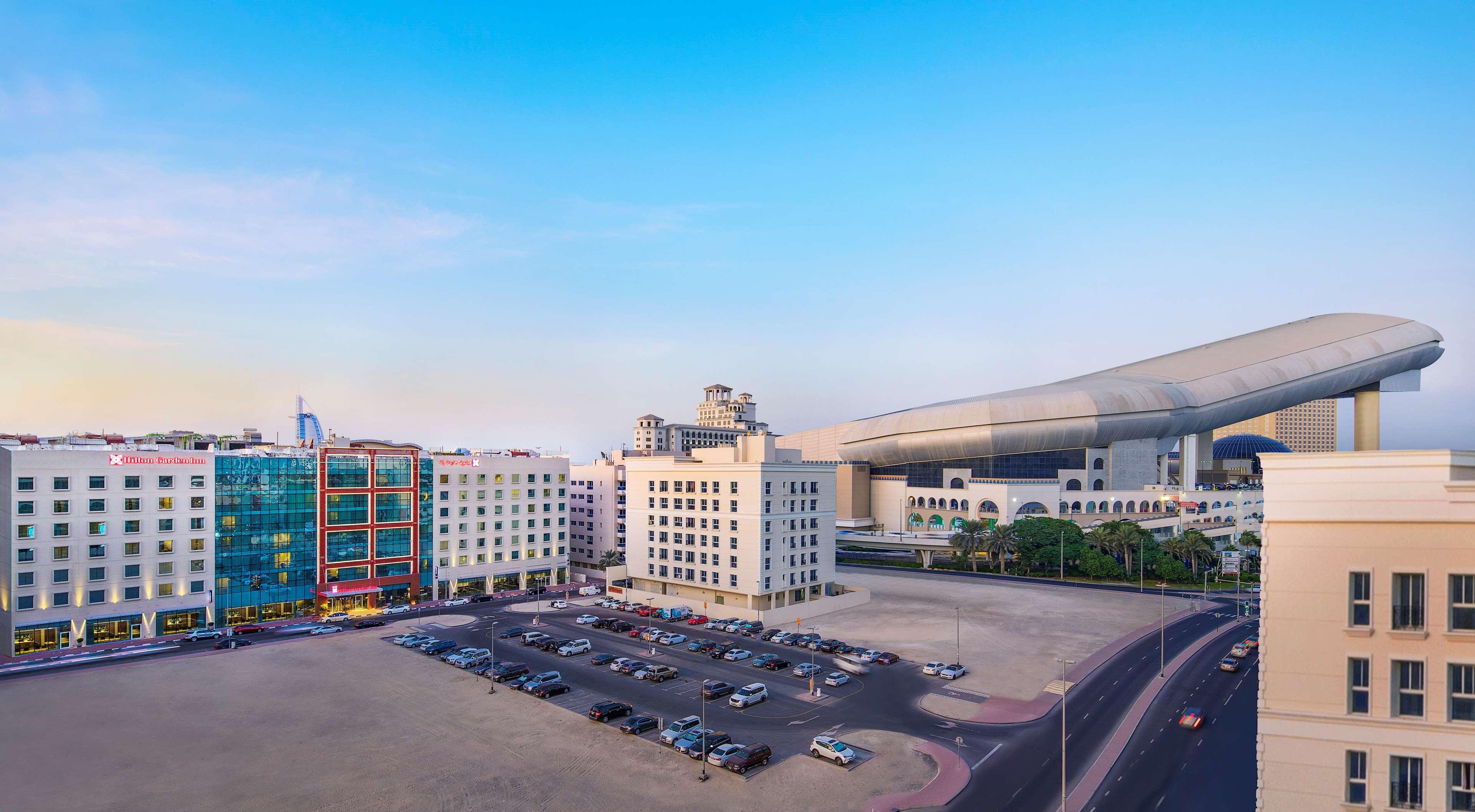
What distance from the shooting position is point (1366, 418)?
161750 millimetres

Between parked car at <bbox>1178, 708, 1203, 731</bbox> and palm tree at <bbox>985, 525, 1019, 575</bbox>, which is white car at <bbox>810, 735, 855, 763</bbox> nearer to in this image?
parked car at <bbox>1178, 708, 1203, 731</bbox>

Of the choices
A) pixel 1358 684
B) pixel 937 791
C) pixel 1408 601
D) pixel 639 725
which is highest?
pixel 1408 601

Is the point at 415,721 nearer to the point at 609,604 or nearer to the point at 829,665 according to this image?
the point at 829,665

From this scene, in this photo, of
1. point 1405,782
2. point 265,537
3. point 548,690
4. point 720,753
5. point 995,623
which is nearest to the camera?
point 1405,782

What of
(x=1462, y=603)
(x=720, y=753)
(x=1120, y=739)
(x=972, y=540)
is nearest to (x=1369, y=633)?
(x=1462, y=603)

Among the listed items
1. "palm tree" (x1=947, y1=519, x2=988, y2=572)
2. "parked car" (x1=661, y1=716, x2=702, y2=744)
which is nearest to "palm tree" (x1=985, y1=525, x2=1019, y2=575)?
"palm tree" (x1=947, y1=519, x2=988, y2=572)

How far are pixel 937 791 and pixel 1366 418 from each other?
576ft

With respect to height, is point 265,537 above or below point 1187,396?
below

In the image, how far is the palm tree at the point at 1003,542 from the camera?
126 meters

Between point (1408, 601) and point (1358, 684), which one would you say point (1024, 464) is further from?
point (1408, 601)

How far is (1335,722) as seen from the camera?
71.2ft

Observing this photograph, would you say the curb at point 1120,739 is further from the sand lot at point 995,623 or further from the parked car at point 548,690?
the parked car at point 548,690

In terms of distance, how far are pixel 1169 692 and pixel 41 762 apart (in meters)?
79.7

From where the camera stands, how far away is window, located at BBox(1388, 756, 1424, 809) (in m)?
21.0
